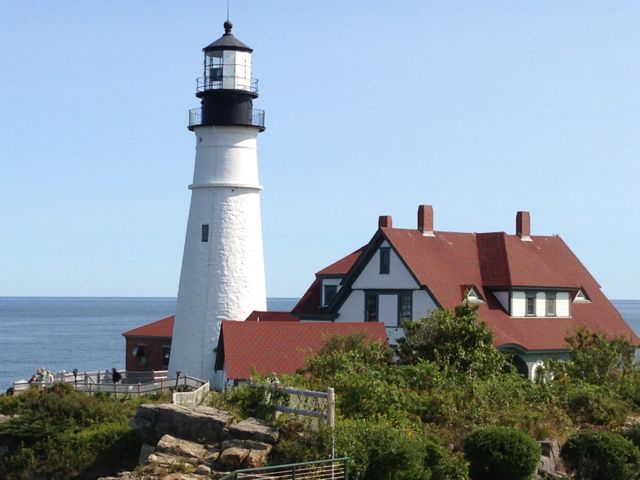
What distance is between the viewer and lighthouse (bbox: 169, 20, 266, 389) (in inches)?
1646

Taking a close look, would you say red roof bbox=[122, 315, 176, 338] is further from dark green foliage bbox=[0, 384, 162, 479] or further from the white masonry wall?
dark green foliage bbox=[0, 384, 162, 479]

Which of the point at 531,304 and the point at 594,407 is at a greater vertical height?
the point at 531,304

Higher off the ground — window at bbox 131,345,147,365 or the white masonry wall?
the white masonry wall

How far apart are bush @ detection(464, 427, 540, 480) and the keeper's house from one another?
56.4 feet

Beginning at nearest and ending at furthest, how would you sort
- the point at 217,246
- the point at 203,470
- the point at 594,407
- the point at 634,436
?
the point at 203,470 < the point at 634,436 < the point at 594,407 < the point at 217,246

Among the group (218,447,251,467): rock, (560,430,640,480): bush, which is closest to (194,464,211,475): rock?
(218,447,251,467): rock

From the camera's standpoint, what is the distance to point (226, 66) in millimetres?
42000

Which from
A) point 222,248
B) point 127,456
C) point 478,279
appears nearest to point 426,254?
point 478,279

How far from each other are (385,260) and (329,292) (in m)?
4.72

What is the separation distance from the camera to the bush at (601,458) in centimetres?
2278

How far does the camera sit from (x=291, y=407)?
23.1 m

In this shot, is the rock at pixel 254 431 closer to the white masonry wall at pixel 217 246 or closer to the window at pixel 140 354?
the white masonry wall at pixel 217 246

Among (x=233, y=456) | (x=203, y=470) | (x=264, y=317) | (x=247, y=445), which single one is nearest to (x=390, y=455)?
(x=247, y=445)

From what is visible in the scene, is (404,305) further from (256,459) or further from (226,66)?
(256,459)
